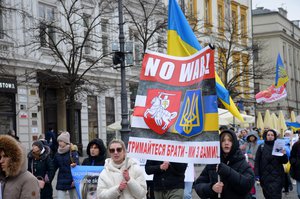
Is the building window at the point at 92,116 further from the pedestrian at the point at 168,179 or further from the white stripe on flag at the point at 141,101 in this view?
the white stripe on flag at the point at 141,101

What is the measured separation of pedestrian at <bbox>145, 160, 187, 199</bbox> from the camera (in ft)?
24.4

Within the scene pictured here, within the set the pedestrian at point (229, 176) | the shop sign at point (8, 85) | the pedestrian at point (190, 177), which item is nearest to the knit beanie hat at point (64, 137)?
the pedestrian at point (190, 177)

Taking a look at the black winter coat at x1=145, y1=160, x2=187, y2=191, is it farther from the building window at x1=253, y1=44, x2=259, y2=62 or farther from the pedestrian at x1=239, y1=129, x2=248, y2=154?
the building window at x1=253, y1=44, x2=259, y2=62

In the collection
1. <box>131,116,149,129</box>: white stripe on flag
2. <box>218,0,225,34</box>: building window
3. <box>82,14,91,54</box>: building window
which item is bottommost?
<box>131,116,149,129</box>: white stripe on flag

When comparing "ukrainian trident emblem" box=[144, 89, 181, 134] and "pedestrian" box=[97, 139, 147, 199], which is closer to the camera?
"pedestrian" box=[97, 139, 147, 199]

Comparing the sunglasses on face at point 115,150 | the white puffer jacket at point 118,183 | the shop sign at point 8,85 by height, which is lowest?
the white puffer jacket at point 118,183

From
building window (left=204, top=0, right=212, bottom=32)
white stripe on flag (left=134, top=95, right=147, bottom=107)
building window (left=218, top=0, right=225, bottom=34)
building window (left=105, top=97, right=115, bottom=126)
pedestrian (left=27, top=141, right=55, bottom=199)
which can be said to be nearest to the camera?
white stripe on flag (left=134, top=95, right=147, bottom=107)

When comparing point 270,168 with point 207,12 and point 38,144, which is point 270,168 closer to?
point 38,144

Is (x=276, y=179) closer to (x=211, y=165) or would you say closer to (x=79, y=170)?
(x=79, y=170)

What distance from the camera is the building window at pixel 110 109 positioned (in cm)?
3209

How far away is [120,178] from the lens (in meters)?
5.79

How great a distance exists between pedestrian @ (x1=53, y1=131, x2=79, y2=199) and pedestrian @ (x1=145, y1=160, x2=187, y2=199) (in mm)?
2792

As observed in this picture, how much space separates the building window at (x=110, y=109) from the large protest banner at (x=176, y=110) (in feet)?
84.9

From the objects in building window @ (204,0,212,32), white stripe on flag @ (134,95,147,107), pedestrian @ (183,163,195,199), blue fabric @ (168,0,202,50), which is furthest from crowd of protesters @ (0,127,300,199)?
building window @ (204,0,212,32)
